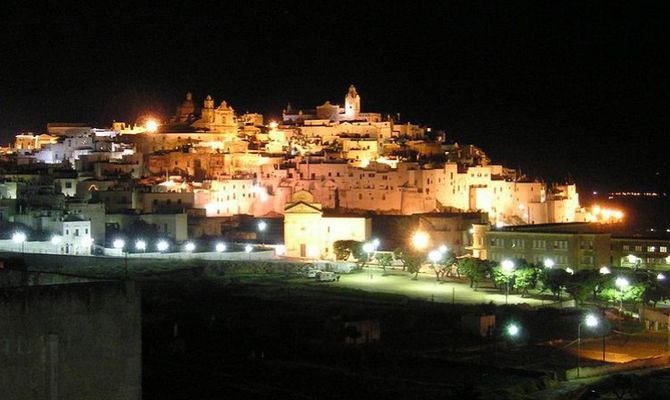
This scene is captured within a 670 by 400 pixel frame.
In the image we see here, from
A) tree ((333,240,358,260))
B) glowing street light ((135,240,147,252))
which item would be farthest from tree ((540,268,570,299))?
glowing street light ((135,240,147,252))

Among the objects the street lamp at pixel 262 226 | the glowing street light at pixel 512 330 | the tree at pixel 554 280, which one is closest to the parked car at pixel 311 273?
the street lamp at pixel 262 226

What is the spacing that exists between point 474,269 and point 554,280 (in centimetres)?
334

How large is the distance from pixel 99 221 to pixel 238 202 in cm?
1033

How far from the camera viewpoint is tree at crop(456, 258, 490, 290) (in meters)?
39.4

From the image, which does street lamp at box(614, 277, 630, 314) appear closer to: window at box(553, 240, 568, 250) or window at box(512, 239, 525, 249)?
window at box(553, 240, 568, 250)

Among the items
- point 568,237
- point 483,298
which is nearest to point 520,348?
point 483,298

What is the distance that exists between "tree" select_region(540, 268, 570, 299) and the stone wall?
2581 centimetres

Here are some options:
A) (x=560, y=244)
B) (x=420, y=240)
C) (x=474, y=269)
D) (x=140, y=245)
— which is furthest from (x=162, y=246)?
(x=560, y=244)

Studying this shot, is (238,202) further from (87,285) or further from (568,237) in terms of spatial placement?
(87,285)

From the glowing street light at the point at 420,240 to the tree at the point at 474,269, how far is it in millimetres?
5983

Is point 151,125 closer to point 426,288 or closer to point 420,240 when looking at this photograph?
point 420,240

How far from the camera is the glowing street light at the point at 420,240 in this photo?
153ft

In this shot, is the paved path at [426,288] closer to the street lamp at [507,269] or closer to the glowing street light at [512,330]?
the street lamp at [507,269]

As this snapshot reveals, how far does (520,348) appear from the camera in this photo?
29328mm
